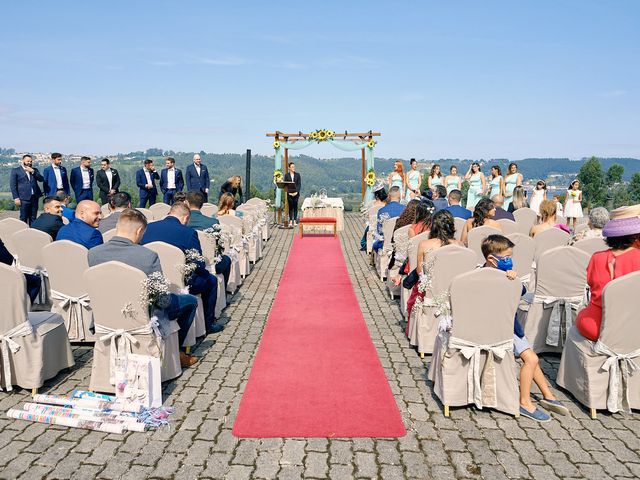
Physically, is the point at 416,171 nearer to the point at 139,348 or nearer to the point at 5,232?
Result: the point at 5,232

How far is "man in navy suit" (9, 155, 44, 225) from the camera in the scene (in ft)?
39.9

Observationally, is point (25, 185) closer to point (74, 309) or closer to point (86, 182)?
point (86, 182)

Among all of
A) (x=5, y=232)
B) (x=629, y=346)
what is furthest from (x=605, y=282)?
(x=5, y=232)

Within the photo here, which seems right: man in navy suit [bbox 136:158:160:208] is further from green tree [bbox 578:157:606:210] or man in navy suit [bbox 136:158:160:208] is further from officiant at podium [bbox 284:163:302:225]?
green tree [bbox 578:157:606:210]

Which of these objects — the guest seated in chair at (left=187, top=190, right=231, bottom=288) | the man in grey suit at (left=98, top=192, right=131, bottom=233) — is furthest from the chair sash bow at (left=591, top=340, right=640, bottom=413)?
the man in grey suit at (left=98, top=192, right=131, bottom=233)

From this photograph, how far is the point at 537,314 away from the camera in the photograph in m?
5.87

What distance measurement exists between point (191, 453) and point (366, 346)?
9.35 ft

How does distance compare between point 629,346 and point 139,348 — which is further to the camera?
point 139,348

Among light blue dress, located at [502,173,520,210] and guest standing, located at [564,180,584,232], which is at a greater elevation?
light blue dress, located at [502,173,520,210]

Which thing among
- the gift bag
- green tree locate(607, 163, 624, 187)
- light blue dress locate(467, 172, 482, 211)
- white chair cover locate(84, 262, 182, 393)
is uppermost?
green tree locate(607, 163, 624, 187)

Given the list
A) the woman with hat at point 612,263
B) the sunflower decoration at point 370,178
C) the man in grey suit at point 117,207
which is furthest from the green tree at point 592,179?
the woman with hat at point 612,263

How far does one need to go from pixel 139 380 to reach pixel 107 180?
10721 mm

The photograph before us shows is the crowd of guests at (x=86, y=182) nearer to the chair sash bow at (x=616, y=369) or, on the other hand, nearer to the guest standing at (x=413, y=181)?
the guest standing at (x=413, y=181)

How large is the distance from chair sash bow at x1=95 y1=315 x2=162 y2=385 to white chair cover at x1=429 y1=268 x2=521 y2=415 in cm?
268
